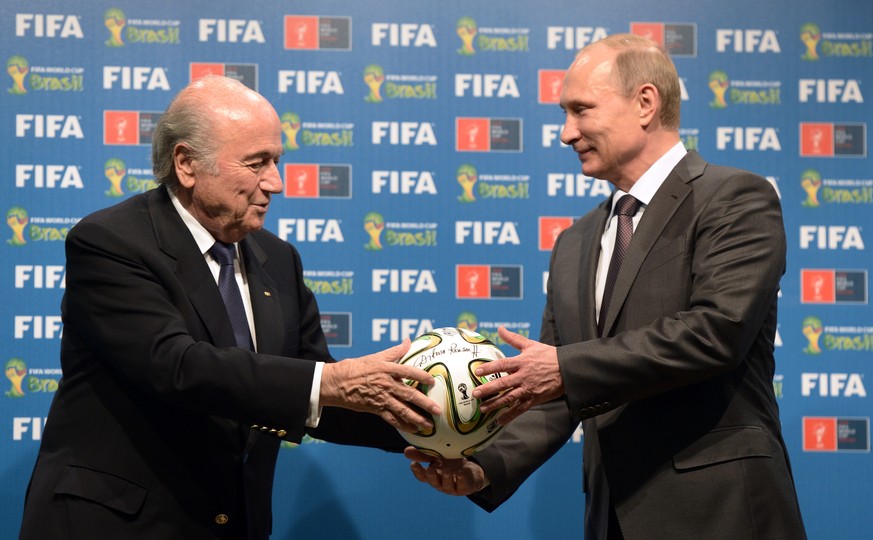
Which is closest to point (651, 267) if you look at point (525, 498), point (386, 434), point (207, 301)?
point (386, 434)

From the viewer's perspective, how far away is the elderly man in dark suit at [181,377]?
2.46 metres

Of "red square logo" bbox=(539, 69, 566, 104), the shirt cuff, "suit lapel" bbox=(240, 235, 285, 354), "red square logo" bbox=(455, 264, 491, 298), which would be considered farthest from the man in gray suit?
"red square logo" bbox=(539, 69, 566, 104)

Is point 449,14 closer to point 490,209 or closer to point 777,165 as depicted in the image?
point 490,209

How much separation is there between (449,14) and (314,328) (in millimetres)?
1841

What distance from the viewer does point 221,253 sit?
2832 millimetres

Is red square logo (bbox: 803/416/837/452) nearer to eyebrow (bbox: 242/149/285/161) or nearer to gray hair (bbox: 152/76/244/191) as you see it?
eyebrow (bbox: 242/149/285/161)

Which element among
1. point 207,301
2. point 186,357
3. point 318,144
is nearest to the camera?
point 186,357

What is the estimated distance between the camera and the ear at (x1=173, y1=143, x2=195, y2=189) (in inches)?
109

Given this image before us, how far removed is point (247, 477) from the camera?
2.66m

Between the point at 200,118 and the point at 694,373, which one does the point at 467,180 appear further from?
the point at 694,373

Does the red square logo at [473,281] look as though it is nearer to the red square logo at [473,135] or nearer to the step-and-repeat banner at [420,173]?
the step-and-repeat banner at [420,173]

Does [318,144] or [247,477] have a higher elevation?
[318,144]

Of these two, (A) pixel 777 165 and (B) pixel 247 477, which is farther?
(A) pixel 777 165

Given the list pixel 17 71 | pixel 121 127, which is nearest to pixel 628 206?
pixel 121 127
